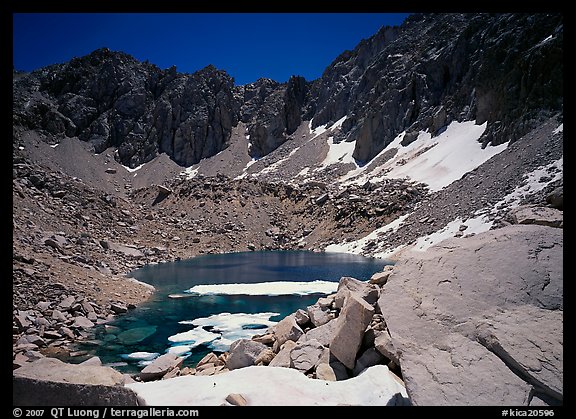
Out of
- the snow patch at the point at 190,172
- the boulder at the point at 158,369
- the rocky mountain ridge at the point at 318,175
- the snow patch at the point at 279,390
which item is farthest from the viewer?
the snow patch at the point at 190,172

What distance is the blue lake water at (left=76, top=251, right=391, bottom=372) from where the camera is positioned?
15.1m

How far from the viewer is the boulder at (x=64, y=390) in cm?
464

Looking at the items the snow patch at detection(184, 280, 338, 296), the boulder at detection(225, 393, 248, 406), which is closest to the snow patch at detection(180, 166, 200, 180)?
the snow patch at detection(184, 280, 338, 296)

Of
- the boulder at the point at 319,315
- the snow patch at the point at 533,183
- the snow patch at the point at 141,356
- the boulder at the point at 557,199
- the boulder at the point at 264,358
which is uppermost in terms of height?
the snow patch at the point at 533,183

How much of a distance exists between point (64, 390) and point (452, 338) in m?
5.43

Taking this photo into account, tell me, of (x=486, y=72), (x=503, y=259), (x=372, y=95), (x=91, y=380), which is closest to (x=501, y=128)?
(x=486, y=72)

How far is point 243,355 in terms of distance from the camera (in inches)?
341

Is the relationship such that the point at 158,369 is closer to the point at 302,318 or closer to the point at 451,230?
the point at 302,318

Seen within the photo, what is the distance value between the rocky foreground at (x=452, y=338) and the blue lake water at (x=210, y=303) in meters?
8.51

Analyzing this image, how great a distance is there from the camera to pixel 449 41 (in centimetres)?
8762

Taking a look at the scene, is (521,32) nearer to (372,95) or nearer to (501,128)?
(501,128)

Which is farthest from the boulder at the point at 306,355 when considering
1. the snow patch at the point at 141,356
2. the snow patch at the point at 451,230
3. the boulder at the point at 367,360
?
the snow patch at the point at 451,230

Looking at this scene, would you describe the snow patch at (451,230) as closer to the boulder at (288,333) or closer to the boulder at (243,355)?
the boulder at (288,333)

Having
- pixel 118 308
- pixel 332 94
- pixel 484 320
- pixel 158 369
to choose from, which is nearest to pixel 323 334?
pixel 484 320
